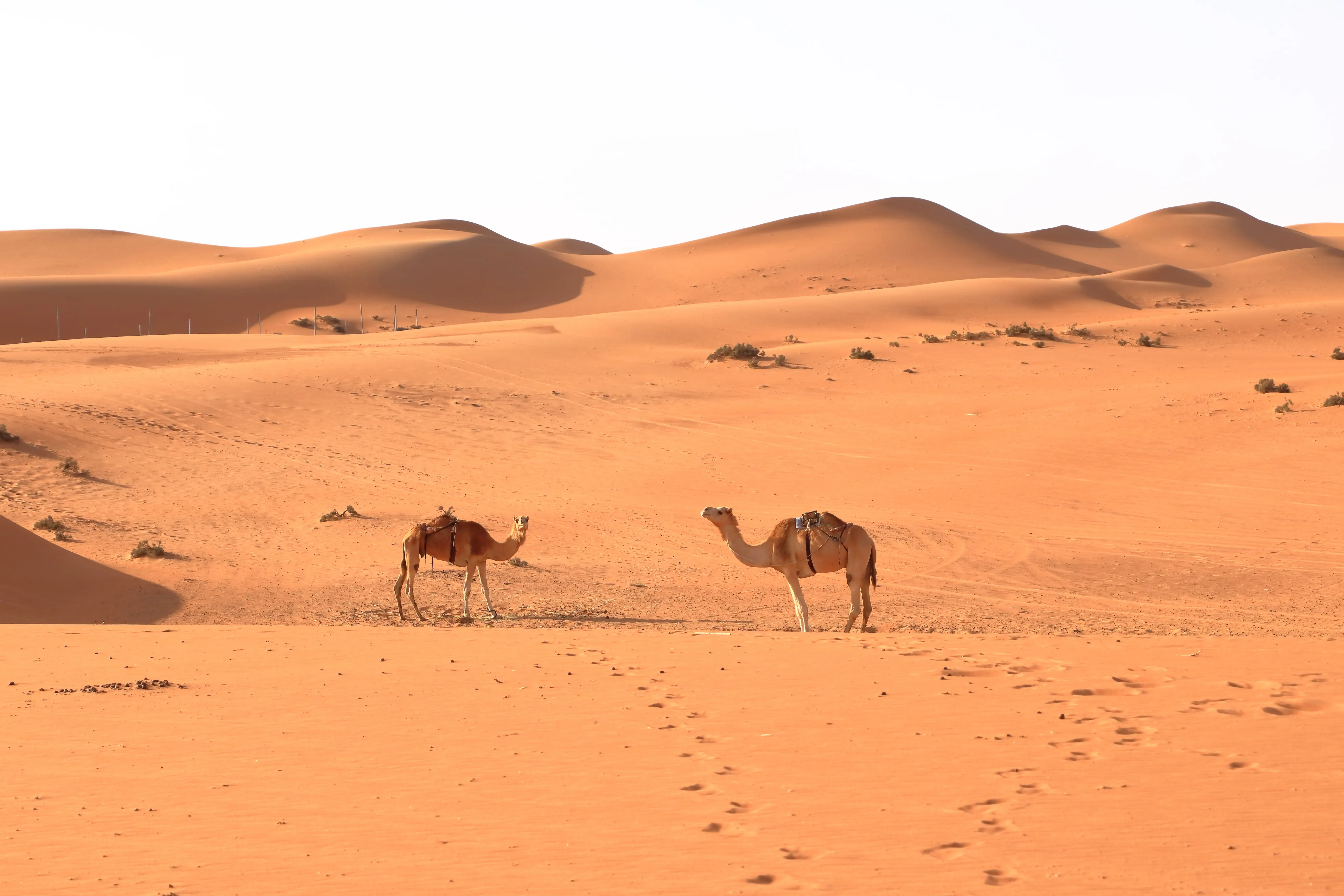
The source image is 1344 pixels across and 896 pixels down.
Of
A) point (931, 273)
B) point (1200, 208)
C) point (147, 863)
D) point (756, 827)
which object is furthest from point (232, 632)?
point (1200, 208)

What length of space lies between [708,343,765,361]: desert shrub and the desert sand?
94 centimetres

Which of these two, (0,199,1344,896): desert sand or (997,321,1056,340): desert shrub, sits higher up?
(997,321,1056,340): desert shrub

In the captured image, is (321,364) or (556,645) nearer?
(556,645)

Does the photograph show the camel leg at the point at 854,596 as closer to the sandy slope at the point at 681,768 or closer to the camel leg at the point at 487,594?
the sandy slope at the point at 681,768

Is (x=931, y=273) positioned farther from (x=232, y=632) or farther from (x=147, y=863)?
(x=147, y=863)

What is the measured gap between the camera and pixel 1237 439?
80.7ft

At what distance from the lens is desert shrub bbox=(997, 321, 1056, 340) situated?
40.3 m

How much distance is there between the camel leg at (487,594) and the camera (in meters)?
14.8

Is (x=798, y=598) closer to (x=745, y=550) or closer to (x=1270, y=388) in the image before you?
(x=745, y=550)

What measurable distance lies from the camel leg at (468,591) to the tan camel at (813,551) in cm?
352

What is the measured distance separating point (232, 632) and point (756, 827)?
24.6ft

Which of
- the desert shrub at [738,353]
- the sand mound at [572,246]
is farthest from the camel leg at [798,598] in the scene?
the sand mound at [572,246]

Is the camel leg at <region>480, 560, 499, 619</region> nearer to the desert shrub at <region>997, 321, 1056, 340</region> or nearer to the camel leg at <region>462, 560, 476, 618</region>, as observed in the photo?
the camel leg at <region>462, 560, 476, 618</region>

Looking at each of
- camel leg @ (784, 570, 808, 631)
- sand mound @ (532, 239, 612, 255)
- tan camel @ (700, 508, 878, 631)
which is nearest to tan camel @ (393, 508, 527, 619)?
tan camel @ (700, 508, 878, 631)
